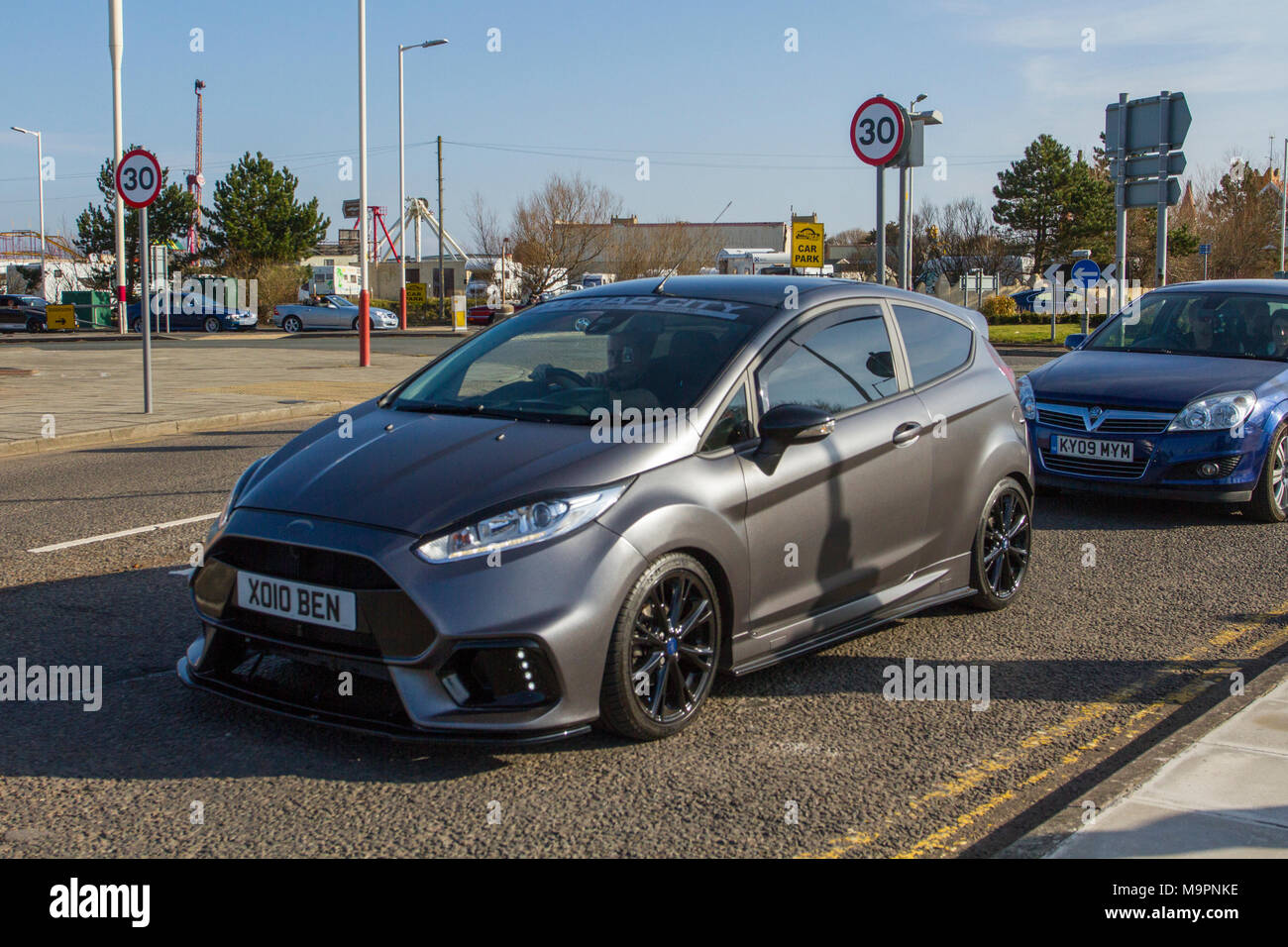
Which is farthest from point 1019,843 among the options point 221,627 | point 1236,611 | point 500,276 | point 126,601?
point 500,276

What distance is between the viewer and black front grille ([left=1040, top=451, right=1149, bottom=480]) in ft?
28.0

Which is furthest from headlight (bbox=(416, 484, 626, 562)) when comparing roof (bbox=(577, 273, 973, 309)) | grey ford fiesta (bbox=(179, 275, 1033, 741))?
roof (bbox=(577, 273, 973, 309))

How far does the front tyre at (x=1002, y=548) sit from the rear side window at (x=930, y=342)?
646mm

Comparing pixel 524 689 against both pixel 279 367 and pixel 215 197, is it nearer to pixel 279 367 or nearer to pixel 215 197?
pixel 279 367

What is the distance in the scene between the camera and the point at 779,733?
4.46m

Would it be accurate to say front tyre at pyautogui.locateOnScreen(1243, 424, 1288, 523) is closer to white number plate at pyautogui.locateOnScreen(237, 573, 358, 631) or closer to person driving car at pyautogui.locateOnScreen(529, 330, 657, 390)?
person driving car at pyautogui.locateOnScreen(529, 330, 657, 390)

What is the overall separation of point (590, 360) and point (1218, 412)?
5231mm

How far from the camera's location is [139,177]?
13.5m

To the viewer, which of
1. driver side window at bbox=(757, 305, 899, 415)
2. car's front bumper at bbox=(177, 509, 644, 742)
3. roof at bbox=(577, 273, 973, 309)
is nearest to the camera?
car's front bumper at bbox=(177, 509, 644, 742)

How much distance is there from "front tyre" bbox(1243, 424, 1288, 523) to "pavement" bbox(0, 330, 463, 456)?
10.5m

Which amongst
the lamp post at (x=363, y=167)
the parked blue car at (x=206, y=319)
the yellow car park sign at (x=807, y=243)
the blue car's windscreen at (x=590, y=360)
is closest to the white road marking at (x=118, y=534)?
the blue car's windscreen at (x=590, y=360)

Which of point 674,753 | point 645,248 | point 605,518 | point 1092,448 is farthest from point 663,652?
point 645,248

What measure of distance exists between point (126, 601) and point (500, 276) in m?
60.1
